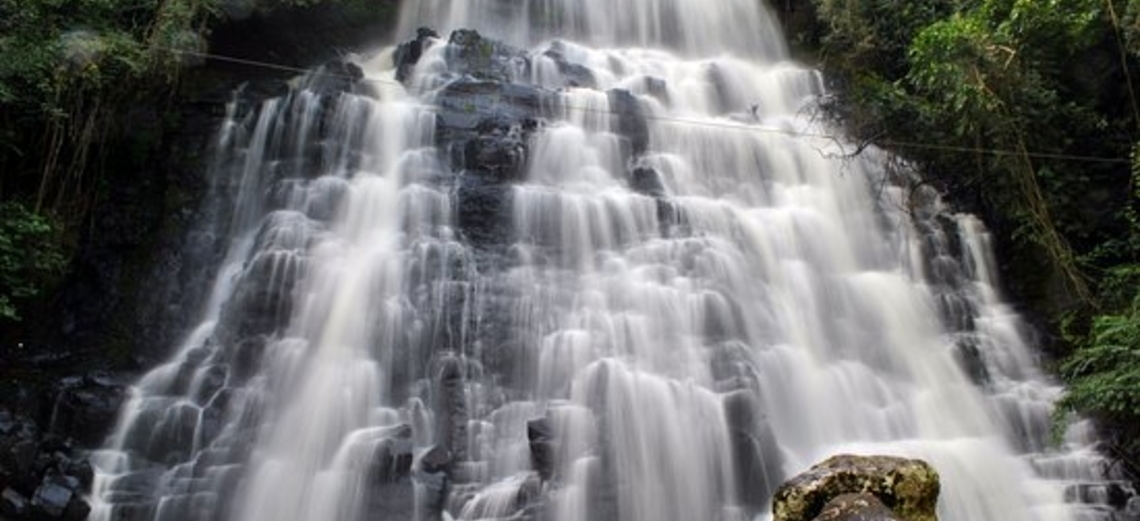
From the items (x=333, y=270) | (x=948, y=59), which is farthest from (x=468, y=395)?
(x=948, y=59)

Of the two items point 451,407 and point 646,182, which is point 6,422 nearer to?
point 451,407

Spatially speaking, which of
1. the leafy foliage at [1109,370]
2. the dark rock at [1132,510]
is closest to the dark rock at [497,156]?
the leafy foliage at [1109,370]

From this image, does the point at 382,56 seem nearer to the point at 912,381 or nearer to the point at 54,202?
the point at 54,202

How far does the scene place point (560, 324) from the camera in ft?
30.9

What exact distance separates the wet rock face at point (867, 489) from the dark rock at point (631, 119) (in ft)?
29.0

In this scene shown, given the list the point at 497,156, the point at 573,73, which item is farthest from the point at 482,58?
the point at 497,156

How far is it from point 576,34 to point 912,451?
1078cm

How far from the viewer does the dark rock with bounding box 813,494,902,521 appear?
131 inches

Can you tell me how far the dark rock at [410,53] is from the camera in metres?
13.1

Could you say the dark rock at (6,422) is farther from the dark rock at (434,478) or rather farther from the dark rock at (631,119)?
the dark rock at (631,119)

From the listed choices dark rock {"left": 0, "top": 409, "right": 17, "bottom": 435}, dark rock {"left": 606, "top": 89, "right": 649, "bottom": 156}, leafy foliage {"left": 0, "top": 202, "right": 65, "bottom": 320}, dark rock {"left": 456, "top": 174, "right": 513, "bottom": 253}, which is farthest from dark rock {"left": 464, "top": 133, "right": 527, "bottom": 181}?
dark rock {"left": 0, "top": 409, "right": 17, "bottom": 435}

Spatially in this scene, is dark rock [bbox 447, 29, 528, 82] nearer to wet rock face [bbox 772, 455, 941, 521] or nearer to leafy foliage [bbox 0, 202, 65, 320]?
leafy foliage [bbox 0, 202, 65, 320]

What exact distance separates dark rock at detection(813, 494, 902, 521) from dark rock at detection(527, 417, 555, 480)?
4.58 metres

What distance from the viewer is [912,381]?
9906mm
